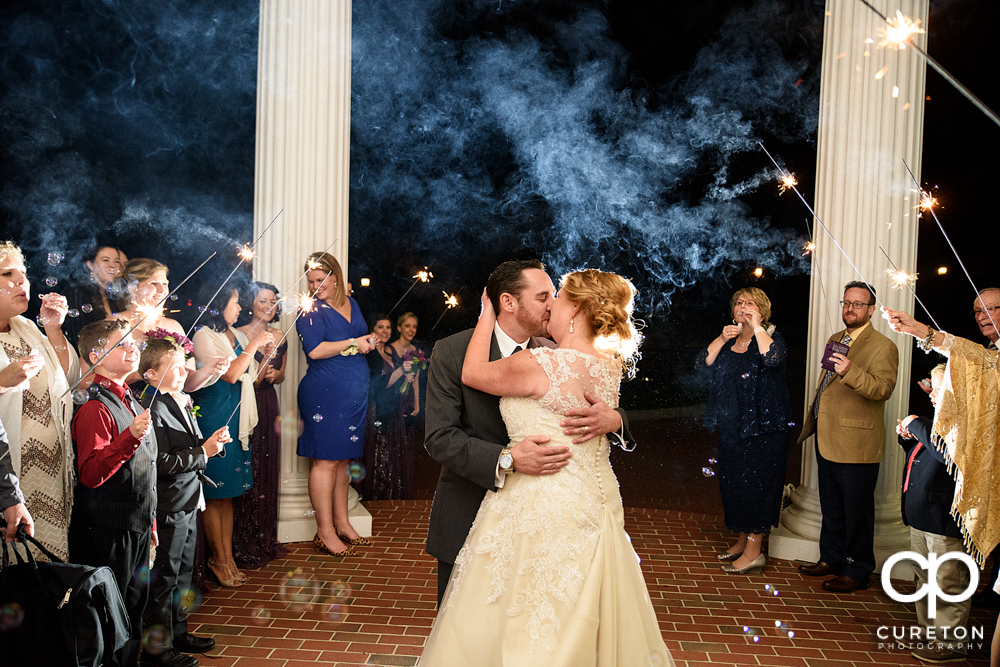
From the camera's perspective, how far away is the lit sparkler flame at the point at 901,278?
15.7ft

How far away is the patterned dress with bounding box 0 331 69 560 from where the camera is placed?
2928 millimetres

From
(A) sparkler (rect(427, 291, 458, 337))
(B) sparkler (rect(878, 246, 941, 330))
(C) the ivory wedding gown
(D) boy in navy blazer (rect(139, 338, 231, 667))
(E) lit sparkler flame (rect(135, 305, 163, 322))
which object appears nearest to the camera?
(C) the ivory wedding gown

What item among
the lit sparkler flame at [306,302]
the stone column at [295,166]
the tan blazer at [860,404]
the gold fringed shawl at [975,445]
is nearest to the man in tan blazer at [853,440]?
the tan blazer at [860,404]

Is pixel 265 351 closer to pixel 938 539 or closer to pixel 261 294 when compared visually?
pixel 261 294

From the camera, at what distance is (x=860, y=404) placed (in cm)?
466

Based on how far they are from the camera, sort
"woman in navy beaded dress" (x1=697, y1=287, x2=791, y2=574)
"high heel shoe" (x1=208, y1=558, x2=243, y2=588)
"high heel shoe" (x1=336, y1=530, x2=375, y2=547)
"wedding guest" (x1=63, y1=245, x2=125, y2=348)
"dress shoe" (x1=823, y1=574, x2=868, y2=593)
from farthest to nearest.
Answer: "high heel shoe" (x1=336, y1=530, x2=375, y2=547)
"woman in navy beaded dress" (x1=697, y1=287, x2=791, y2=574)
"dress shoe" (x1=823, y1=574, x2=868, y2=593)
"high heel shoe" (x1=208, y1=558, x2=243, y2=588)
"wedding guest" (x1=63, y1=245, x2=125, y2=348)

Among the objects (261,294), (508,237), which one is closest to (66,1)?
(261,294)

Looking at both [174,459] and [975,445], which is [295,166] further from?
[975,445]

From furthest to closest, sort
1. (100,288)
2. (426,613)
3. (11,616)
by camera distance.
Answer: (426,613)
(100,288)
(11,616)

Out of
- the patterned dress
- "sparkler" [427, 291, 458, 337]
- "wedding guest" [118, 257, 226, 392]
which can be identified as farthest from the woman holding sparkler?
"sparkler" [427, 291, 458, 337]

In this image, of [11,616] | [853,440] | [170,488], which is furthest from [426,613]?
[853,440]

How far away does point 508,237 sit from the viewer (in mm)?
12820

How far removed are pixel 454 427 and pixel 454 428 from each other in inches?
0.5

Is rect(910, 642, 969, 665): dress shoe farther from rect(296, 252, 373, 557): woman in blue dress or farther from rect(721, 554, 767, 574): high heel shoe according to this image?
rect(296, 252, 373, 557): woman in blue dress
